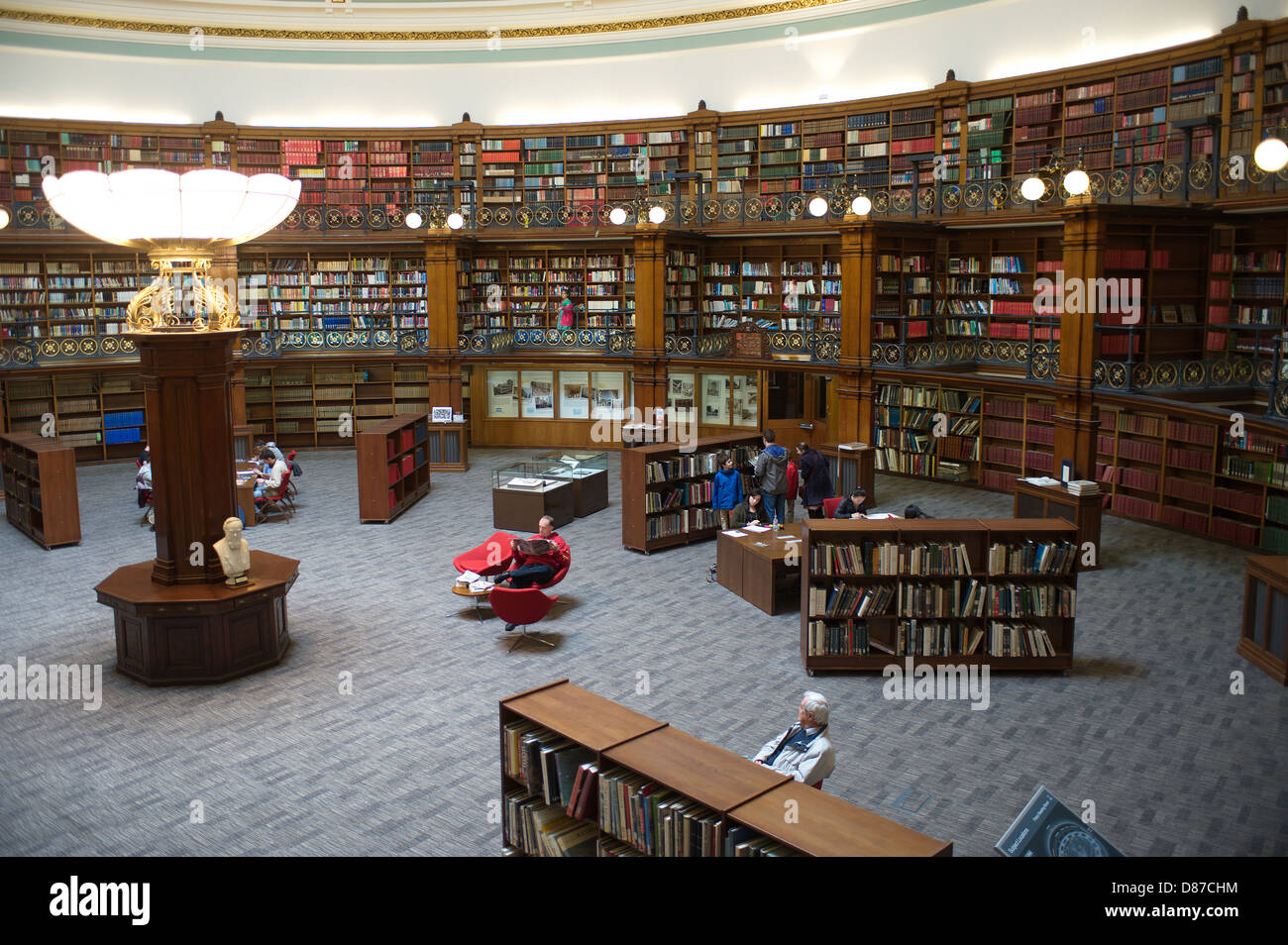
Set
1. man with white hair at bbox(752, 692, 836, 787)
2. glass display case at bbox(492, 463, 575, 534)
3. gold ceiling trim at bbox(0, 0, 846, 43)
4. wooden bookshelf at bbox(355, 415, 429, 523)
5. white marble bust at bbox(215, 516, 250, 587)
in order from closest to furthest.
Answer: man with white hair at bbox(752, 692, 836, 787)
white marble bust at bbox(215, 516, 250, 587)
glass display case at bbox(492, 463, 575, 534)
wooden bookshelf at bbox(355, 415, 429, 523)
gold ceiling trim at bbox(0, 0, 846, 43)

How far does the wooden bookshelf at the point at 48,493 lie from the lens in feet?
40.4

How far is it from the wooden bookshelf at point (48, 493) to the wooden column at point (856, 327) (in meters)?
9.94

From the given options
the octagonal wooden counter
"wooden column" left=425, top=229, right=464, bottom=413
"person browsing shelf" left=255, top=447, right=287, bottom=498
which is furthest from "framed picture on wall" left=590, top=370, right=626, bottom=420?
the octagonal wooden counter

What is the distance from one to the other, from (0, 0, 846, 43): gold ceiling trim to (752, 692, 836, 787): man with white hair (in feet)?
48.2

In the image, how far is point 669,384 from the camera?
61.6 feet

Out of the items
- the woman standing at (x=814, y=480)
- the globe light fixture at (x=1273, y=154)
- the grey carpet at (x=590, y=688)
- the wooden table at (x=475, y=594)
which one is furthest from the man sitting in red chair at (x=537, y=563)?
the globe light fixture at (x=1273, y=154)

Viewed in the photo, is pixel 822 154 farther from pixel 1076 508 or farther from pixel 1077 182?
pixel 1076 508

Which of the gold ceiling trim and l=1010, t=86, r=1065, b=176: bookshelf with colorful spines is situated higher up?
the gold ceiling trim

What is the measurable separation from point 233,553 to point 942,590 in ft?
18.5

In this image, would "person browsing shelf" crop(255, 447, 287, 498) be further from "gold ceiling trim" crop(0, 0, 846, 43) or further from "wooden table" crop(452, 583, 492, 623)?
"gold ceiling trim" crop(0, 0, 846, 43)

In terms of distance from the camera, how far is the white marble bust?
8438 millimetres

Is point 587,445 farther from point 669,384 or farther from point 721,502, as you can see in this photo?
point 721,502

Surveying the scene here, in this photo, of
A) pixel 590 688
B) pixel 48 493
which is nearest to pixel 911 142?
pixel 590 688

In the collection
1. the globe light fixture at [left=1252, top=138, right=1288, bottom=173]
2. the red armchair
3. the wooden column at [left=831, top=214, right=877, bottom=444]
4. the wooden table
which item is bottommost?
the wooden table
